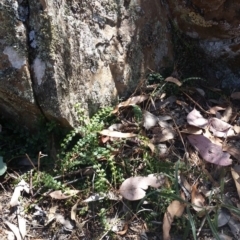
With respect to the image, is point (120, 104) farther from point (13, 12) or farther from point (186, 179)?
point (13, 12)

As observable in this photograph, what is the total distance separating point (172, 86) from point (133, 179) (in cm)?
70

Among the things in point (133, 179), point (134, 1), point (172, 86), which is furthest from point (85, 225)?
point (134, 1)

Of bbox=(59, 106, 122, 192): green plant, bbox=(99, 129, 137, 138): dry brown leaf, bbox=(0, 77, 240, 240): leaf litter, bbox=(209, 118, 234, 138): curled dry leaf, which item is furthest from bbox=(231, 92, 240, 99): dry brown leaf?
bbox=(59, 106, 122, 192): green plant

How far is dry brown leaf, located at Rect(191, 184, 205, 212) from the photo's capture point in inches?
89.7

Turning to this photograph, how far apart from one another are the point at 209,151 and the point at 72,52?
0.87 m

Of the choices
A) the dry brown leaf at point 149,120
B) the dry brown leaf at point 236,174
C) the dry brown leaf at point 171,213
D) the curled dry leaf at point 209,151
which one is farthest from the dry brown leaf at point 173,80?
the dry brown leaf at point 171,213

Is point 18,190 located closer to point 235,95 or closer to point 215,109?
point 215,109

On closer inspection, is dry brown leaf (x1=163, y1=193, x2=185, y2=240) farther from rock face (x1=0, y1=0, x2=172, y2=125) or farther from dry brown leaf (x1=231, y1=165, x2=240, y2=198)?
rock face (x1=0, y1=0, x2=172, y2=125)

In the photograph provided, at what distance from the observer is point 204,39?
118 inches

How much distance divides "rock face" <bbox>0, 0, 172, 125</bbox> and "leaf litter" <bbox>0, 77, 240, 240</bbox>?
18 cm

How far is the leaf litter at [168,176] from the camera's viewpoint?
227 centimetres

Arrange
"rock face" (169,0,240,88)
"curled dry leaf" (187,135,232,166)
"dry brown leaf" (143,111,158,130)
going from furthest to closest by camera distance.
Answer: "rock face" (169,0,240,88) → "dry brown leaf" (143,111,158,130) → "curled dry leaf" (187,135,232,166)

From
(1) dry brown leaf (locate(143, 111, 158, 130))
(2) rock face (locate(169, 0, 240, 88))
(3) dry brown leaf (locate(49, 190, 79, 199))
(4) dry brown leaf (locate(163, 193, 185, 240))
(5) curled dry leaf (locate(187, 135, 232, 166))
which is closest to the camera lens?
(4) dry brown leaf (locate(163, 193, 185, 240))

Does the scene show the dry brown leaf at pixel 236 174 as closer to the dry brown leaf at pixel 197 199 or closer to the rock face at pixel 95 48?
the dry brown leaf at pixel 197 199
